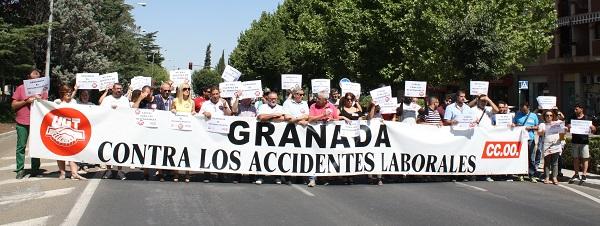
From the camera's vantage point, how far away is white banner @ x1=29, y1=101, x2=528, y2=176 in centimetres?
1041

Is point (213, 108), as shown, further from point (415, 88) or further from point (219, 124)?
point (415, 88)

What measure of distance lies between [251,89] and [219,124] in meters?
0.87

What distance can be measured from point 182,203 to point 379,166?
3944 millimetres

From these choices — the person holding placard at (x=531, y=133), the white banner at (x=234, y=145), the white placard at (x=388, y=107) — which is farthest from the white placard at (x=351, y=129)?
the person holding placard at (x=531, y=133)

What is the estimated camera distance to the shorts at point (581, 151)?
11.8 meters

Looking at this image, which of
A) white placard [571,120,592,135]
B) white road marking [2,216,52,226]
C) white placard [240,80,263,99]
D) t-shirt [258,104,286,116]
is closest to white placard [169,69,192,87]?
white placard [240,80,263,99]

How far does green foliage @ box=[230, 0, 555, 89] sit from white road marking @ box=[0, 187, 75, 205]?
51.2 ft

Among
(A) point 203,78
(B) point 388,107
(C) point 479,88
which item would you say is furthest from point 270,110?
(A) point 203,78

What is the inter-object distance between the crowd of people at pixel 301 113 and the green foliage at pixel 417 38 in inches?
364

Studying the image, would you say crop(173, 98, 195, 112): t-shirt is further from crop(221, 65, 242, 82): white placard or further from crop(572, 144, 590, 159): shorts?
crop(572, 144, 590, 159): shorts

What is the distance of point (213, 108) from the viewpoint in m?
11.0

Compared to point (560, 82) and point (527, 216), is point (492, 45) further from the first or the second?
point (560, 82)

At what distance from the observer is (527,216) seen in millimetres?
8203

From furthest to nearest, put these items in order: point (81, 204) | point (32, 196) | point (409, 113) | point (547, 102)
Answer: point (409, 113) → point (547, 102) → point (32, 196) → point (81, 204)
